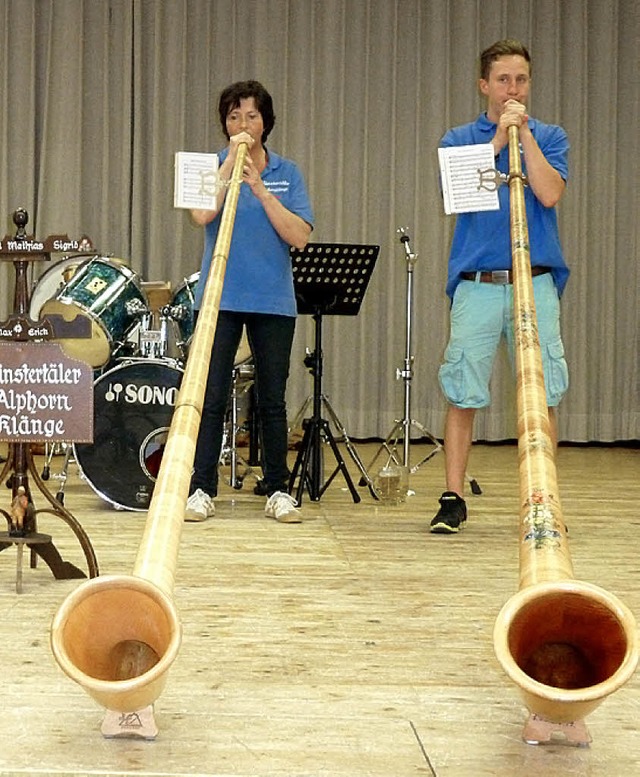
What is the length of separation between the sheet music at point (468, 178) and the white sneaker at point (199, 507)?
1.33 m

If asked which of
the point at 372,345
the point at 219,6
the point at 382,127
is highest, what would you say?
the point at 219,6

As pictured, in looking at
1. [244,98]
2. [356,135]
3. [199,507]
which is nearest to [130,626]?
[199,507]

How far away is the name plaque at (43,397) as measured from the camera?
2.81 metres

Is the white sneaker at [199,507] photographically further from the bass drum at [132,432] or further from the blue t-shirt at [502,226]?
the blue t-shirt at [502,226]

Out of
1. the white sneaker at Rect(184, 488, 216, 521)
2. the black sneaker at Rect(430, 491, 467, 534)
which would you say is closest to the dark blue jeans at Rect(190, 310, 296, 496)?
the white sneaker at Rect(184, 488, 216, 521)

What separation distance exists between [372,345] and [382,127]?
4.46ft

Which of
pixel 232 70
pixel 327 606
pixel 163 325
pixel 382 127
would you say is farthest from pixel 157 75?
pixel 327 606

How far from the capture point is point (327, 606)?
270 cm

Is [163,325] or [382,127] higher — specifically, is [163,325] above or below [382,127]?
below

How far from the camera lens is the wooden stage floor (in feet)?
5.64

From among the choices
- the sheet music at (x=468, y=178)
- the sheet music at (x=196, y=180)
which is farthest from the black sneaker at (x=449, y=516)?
the sheet music at (x=196, y=180)

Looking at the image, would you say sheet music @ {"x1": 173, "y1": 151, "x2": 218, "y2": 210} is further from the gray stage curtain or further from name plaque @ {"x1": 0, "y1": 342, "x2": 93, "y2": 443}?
the gray stage curtain

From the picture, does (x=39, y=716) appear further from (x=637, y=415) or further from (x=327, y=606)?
(x=637, y=415)

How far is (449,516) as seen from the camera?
378 cm
